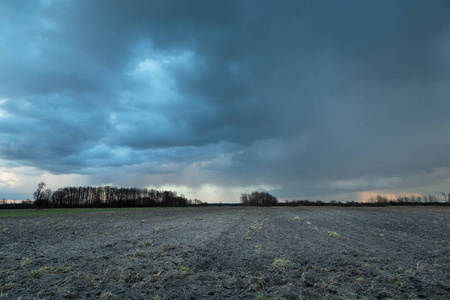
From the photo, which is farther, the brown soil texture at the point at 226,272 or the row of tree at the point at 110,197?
the row of tree at the point at 110,197

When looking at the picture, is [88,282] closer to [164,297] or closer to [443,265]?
[164,297]

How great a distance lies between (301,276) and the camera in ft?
28.1

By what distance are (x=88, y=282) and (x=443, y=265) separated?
13.4 m

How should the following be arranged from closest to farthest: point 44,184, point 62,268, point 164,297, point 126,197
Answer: point 164,297 < point 62,268 < point 44,184 < point 126,197

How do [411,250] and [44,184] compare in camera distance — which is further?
[44,184]

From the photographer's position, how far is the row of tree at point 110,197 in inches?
5689

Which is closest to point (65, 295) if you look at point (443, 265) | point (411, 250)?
point (443, 265)

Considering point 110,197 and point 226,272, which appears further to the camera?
point 110,197

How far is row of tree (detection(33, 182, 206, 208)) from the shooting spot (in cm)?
14450

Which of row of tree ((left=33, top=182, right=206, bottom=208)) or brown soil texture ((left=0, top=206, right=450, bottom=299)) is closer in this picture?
brown soil texture ((left=0, top=206, right=450, bottom=299))

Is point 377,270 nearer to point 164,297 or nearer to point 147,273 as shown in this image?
point 164,297

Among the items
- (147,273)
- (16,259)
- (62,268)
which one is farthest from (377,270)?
(16,259)

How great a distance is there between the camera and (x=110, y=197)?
166375mm

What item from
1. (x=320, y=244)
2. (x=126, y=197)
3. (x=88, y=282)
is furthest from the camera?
(x=126, y=197)
